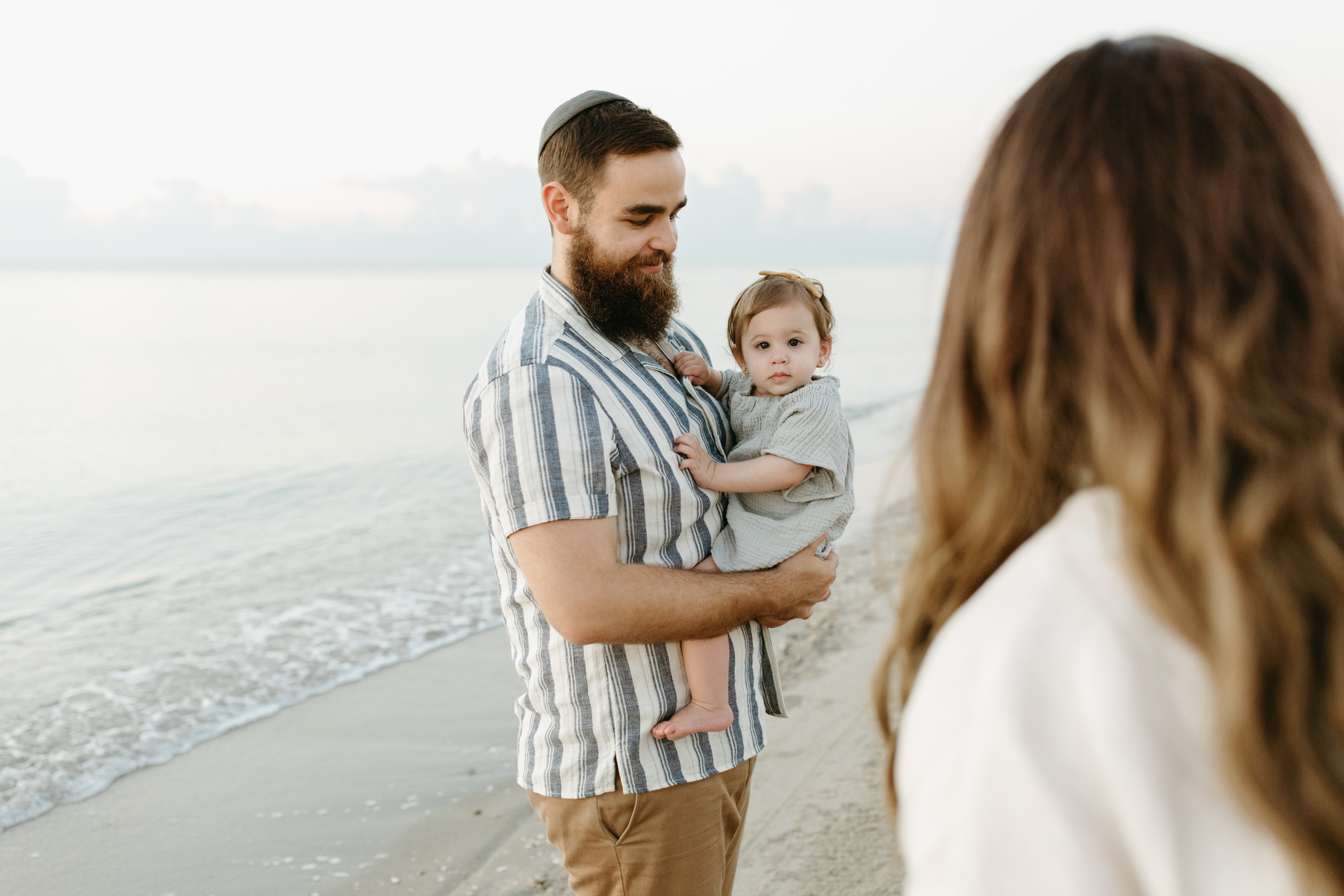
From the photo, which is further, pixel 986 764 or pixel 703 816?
pixel 703 816

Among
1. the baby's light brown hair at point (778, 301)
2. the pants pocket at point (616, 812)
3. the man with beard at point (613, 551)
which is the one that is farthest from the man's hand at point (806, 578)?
the baby's light brown hair at point (778, 301)

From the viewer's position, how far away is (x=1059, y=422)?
3.28 ft

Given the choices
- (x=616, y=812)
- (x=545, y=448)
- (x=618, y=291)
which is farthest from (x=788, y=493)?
(x=616, y=812)

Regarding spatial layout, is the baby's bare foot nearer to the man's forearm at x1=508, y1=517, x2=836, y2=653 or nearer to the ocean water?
the man's forearm at x1=508, y1=517, x2=836, y2=653

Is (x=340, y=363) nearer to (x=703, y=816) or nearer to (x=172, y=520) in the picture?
(x=172, y=520)

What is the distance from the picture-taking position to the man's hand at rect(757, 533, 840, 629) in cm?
261

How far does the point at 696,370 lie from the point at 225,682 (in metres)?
5.61

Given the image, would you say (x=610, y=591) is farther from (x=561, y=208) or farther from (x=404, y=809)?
(x=404, y=809)

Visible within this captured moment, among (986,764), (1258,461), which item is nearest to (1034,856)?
(986,764)

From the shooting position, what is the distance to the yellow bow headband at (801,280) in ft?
10.1

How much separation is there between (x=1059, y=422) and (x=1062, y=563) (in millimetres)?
196

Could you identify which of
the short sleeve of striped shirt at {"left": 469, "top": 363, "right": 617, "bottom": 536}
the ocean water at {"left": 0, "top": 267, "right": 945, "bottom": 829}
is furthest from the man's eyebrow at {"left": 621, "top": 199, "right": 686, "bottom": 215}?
the ocean water at {"left": 0, "top": 267, "right": 945, "bottom": 829}

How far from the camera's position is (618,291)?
2.62 metres

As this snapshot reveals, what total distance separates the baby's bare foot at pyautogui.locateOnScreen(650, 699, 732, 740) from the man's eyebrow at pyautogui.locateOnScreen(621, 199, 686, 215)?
138cm
